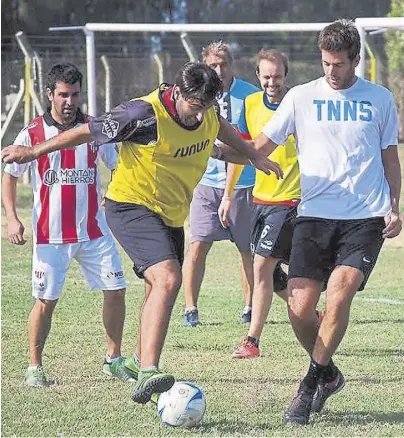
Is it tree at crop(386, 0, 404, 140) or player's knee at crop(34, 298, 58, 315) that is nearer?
player's knee at crop(34, 298, 58, 315)

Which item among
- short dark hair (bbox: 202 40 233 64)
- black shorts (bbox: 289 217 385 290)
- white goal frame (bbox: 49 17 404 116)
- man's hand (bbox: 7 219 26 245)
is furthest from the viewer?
white goal frame (bbox: 49 17 404 116)

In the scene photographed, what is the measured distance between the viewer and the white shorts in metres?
7.14

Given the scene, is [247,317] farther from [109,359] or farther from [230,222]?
[109,359]

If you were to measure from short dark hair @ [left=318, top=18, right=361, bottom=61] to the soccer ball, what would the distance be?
1878 mm

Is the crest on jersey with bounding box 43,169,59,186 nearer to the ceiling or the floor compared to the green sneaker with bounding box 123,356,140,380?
nearer to the ceiling

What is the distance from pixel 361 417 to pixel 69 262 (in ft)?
6.96

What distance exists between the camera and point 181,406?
5848mm

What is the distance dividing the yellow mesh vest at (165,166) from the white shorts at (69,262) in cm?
77

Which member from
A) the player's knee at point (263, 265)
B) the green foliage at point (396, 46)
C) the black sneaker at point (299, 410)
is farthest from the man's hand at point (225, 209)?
the green foliage at point (396, 46)

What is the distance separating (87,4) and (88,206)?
29.5m

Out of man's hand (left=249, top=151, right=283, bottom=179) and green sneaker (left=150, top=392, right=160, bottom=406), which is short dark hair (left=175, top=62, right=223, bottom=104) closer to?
man's hand (left=249, top=151, right=283, bottom=179)

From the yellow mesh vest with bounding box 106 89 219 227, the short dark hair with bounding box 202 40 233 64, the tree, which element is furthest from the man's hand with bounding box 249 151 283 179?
the tree

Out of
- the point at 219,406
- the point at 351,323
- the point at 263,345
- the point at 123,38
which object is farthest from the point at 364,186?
the point at 123,38

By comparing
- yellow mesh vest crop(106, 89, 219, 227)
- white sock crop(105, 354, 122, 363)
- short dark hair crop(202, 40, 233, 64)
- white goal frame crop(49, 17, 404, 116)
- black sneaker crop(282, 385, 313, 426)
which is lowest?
white sock crop(105, 354, 122, 363)
